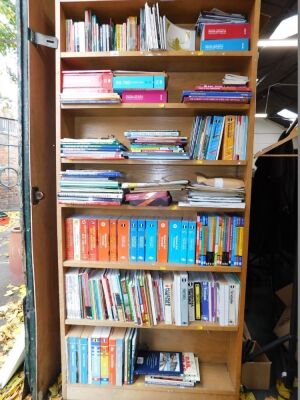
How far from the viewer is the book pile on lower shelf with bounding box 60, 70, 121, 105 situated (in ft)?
4.07

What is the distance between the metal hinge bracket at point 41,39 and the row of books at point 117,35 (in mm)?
86

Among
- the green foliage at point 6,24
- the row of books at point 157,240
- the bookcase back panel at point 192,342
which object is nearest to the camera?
the row of books at point 157,240

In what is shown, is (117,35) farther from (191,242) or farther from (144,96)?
(191,242)

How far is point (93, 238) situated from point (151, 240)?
0.31 meters

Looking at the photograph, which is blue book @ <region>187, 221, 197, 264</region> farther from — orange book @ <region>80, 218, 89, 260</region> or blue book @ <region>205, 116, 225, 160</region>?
orange book @ <region>80, 218, 89, 260</region>

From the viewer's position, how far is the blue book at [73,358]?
139cm

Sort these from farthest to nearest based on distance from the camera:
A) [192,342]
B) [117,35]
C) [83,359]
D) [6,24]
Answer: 1. [6,24]
2. [192,342]
3. [83,359]
4. [117,35]

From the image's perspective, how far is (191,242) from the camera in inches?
51.9

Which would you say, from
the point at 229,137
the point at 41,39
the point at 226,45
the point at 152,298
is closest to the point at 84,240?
the point at 152,298

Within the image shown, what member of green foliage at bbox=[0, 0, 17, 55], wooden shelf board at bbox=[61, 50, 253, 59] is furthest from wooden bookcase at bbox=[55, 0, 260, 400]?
green foliage at bbox=[0, 0, 17, 55]

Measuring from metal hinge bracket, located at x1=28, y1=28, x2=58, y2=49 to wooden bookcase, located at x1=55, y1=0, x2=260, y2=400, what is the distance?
0.12 feet

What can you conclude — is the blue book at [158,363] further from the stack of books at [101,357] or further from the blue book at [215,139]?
the blue book at [215,139]

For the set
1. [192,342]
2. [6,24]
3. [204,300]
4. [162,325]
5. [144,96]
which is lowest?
[192,342]

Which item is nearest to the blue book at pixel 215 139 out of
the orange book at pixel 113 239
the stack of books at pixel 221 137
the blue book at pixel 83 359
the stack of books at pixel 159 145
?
the stack of books at pixel 221 137
